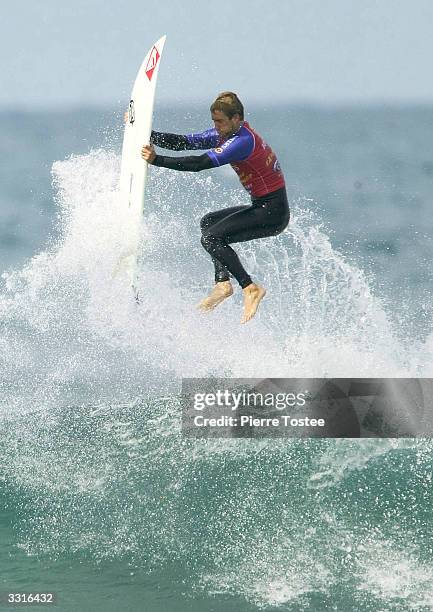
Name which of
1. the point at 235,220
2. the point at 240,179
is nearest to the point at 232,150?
the point at 240,179

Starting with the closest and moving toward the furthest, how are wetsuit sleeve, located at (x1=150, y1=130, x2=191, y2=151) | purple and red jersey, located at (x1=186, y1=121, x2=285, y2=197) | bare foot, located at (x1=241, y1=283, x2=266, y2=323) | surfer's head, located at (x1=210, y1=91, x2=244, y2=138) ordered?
surfer's head, located at (x1=210, y1=91, x2=244, y2=138)
purple and red jersey, located at (x1=186, y1=121, x2=285, y2=197)
wetsuit sleeve, located at (x1=150, y1=130, x2=191, y2=151)
bare foot, located at (x1=241, y1=283, x2=266, y2=323)

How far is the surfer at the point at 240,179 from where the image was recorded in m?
11.3

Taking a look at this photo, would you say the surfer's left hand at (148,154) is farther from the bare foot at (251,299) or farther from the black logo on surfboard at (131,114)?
the bare foot at (251,299)

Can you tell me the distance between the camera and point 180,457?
14.8 m

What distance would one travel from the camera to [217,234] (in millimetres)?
12023

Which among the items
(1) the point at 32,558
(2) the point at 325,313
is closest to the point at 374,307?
(2) the point at 325,313

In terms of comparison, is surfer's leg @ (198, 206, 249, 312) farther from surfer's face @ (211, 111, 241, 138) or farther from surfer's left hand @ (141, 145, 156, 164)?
surfer's left hand @ (141, 145, 156, 164)

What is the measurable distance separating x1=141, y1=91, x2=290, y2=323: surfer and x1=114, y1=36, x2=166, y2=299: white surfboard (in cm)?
24

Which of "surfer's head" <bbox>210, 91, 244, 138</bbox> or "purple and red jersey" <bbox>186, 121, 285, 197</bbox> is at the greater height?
"surfer's head" <bbox>210, 91, 244, 138</bbox>

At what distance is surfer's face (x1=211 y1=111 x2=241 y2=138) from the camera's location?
11258 mm

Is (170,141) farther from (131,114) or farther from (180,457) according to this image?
(180,457)

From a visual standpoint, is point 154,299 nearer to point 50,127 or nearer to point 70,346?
point 70,346

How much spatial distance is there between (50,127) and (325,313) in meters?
67.9

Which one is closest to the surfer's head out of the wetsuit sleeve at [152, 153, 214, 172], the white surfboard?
the wetsuit sleeve at [152, 153, 214, 172]
